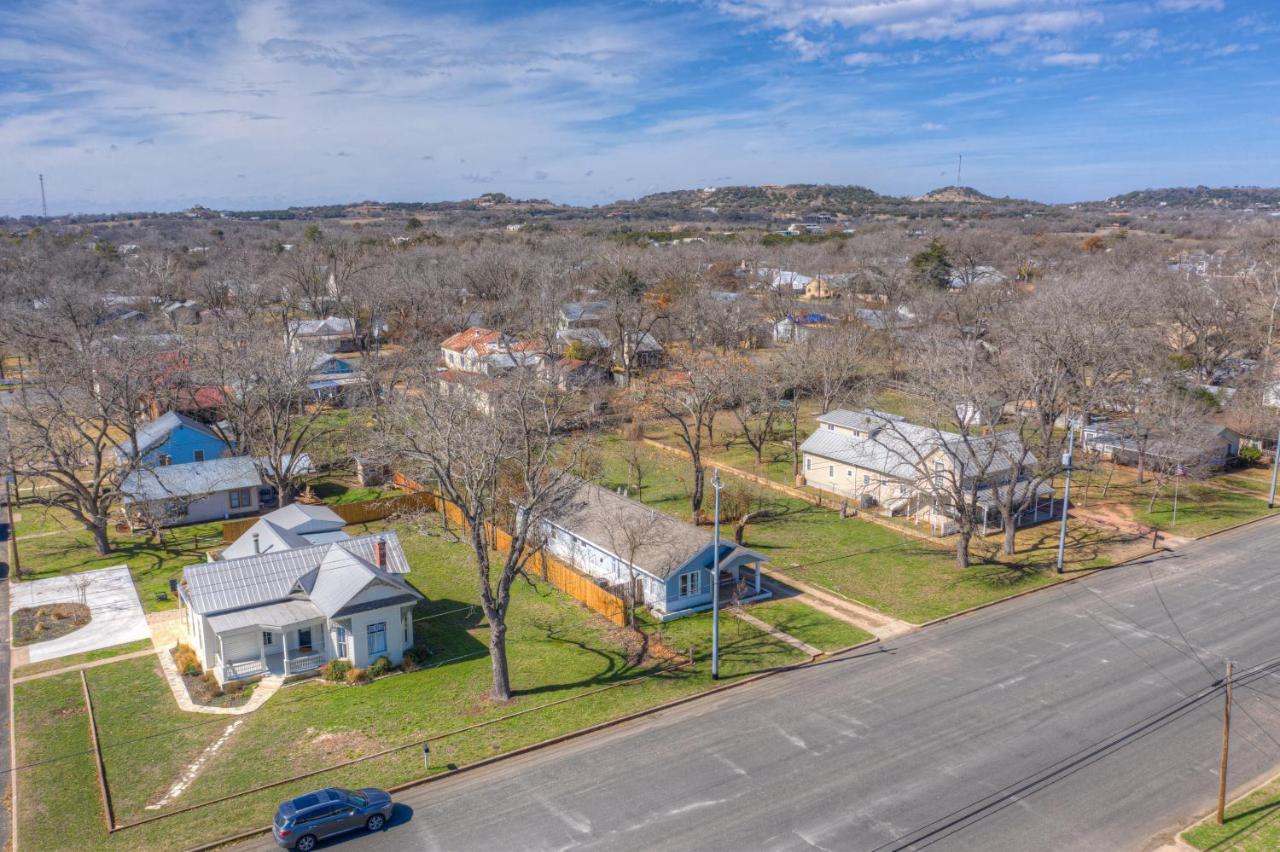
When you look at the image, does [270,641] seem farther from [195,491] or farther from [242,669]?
[195,491]

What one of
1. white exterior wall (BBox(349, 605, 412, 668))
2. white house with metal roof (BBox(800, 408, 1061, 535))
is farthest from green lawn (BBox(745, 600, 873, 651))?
white exterior wall (BBox(349, 605, 412, 668))

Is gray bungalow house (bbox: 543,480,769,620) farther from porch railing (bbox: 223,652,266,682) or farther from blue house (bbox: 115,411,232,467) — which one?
blue house (bbox: 115,411,232,467)

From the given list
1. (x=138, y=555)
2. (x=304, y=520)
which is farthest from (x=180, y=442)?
(x=304, y=520)

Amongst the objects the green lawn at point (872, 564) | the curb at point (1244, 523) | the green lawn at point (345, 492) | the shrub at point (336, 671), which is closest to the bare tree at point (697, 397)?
the green lawn at point (872, 564)

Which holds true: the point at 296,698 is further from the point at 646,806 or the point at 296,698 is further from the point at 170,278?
the point at 170,278

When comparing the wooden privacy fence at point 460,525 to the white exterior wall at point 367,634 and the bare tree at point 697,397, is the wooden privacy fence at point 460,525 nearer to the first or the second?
the white exterior wall at point 367,634

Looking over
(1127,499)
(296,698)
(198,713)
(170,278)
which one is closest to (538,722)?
(296,698)
